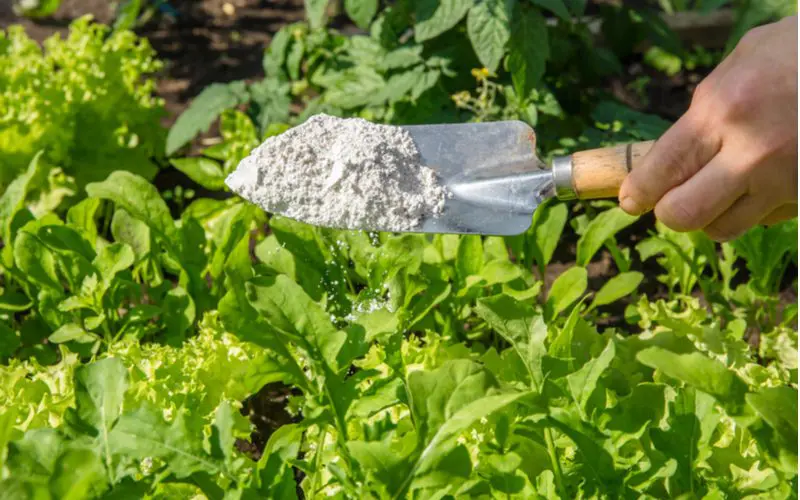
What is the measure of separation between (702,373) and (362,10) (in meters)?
1.72

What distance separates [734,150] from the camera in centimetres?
154

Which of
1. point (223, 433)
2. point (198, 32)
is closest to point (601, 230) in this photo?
point (223, 433)

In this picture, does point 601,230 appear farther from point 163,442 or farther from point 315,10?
point 163,442

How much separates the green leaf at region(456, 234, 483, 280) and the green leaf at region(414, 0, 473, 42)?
0.69 metres

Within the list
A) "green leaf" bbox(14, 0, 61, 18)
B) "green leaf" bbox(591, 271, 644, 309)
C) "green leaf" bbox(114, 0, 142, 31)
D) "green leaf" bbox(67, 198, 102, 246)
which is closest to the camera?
"green leaf" bbox(591, 271, 644, 309)

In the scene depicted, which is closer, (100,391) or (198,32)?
(100,391)

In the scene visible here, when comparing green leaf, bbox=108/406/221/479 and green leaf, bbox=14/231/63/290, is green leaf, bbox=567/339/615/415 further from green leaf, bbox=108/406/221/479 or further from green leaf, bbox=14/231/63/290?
green leaf, bbox=14/231/63/290

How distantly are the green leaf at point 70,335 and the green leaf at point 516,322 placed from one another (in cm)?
99

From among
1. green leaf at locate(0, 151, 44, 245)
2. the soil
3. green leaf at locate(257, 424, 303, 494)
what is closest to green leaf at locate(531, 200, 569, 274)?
green leaf at locate(257, 424, 303, 494)

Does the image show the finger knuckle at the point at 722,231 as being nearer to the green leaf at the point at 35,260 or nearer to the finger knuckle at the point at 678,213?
the finger knuckle at the point at 678,213

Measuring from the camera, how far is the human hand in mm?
1483

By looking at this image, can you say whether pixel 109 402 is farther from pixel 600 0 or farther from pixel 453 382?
pixel 600 0

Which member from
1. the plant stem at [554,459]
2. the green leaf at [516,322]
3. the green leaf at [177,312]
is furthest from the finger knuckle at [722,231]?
the green leaf at [177,312]

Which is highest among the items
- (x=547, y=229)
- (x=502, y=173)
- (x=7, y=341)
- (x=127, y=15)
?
(x=502, y=173)
